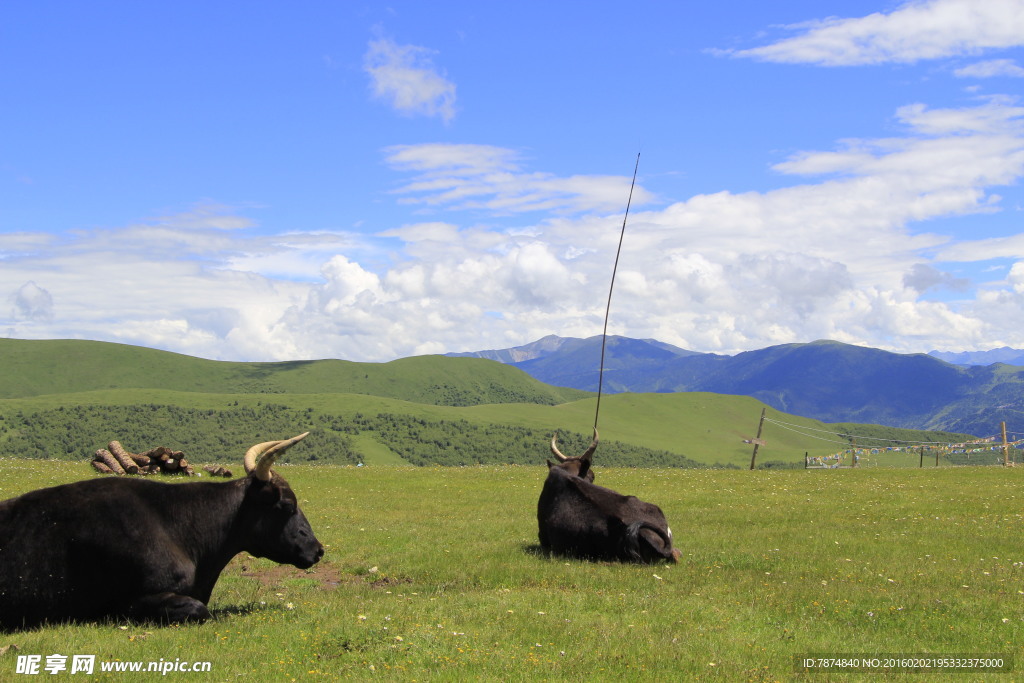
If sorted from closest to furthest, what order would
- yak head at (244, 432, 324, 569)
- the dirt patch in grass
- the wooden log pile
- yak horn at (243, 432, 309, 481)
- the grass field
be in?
1. the grass field
2. yak horn at (243, 432, 309, 481)
3. yak head at (244, 432, 324, 569)
4. the dirt patch in grass
5. the wooden log pile

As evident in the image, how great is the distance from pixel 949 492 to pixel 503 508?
56.5ft

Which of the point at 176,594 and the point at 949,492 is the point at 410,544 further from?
the point at 949,492

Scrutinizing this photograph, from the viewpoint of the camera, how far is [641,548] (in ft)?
52.7

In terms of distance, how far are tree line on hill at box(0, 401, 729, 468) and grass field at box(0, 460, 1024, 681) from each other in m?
120

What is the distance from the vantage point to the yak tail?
1595 centimetres

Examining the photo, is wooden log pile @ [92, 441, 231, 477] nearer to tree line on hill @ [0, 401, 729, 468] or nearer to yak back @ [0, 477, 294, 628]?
yak back @ [0, 477, 294, 628]

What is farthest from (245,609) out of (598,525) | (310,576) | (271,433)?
(271,433)

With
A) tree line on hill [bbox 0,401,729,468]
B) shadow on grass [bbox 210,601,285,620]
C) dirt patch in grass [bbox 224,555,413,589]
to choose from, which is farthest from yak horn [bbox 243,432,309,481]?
tree line on hill [bbox 0,401,729,468]

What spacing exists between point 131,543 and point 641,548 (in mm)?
9293

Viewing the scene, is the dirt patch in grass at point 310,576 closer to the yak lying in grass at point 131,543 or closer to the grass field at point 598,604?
the grass field at point 598,604

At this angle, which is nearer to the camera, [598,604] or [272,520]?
[598,604]

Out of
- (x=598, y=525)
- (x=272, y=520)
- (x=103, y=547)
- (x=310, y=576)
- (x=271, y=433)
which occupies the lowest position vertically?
(x=271, y=433)

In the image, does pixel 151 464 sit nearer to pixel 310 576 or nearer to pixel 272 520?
pixel 310 576

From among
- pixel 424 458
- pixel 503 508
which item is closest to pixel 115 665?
pixel 503 508
